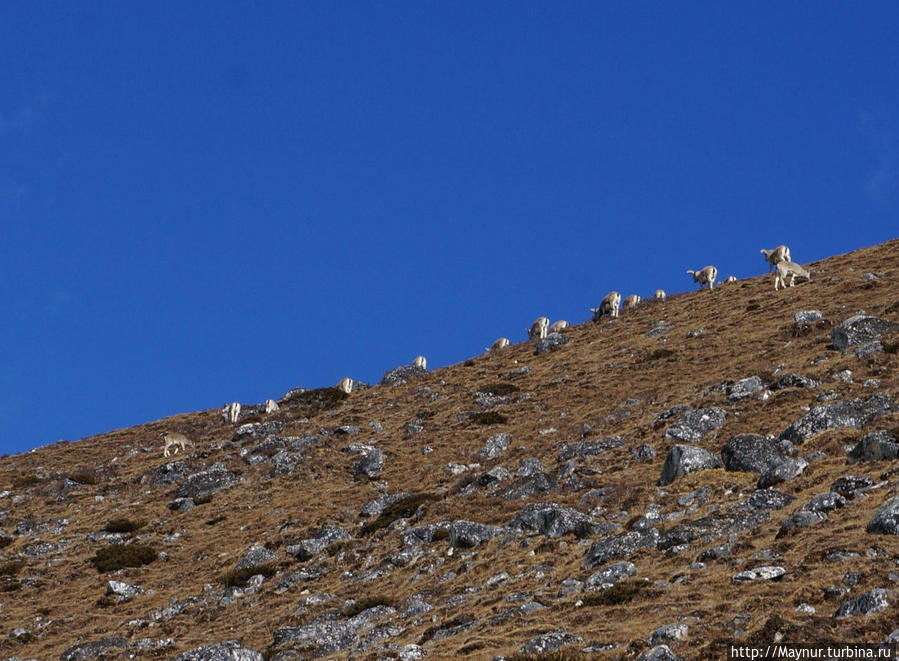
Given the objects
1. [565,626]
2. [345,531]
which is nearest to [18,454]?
[345,531]

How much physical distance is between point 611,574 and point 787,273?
37990 mm

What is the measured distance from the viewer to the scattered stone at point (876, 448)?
23.2m

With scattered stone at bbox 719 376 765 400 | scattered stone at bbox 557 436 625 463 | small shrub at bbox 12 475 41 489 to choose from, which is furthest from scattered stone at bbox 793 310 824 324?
small shrub at bbox 12 475 41 489

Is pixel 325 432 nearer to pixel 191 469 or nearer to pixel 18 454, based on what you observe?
pixel 191 469

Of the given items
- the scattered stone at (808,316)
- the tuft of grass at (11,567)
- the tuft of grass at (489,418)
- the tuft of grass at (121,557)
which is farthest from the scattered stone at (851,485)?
the tuft of grass at (11,567)

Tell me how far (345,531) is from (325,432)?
15799 millimetres

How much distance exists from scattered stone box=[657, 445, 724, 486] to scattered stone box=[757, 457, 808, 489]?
7.71 ft

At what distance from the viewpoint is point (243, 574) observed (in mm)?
29500

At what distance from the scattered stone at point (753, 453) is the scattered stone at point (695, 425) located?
12.3ft

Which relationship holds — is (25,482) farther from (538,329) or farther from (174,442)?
(538,329)

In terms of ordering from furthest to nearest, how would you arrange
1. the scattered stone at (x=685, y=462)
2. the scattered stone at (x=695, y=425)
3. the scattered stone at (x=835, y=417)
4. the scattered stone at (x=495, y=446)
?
the scattered stone at (x=495, y=446) → the scattered stone at (x=695, y=425) → the scattered stone at (x=835, y=417) → the scattered stone at (x=685, y=462)

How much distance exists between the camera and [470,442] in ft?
131

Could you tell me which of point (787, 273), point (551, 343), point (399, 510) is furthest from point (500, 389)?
point (787, 273)

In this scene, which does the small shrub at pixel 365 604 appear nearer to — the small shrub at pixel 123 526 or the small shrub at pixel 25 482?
→ the small shrub at pixel 123 526
